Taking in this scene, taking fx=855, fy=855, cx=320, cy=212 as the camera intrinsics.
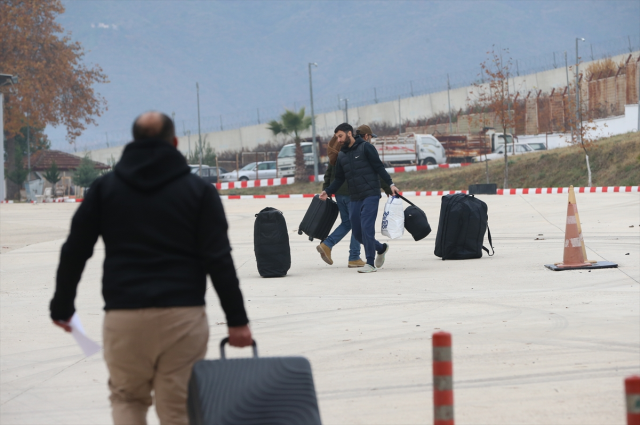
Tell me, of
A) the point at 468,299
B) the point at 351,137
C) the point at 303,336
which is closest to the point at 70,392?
the point at 303,336

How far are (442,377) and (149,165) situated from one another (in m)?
Result: 1.48

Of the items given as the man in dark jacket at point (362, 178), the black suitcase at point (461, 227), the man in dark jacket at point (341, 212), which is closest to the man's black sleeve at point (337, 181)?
the man in dark jacket at point (362, 178)

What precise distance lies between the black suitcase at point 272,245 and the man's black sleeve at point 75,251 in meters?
7.49

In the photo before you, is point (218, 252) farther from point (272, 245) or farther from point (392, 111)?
point (392, 111)

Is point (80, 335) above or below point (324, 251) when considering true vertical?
above

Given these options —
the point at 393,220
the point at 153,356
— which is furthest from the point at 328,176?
the point at 153,356

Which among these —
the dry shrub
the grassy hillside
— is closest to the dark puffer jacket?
the grassy hillside

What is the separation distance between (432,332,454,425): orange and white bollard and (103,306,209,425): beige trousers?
0.96 metres

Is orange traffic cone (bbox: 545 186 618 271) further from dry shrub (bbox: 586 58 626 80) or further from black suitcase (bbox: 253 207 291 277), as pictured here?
dry shrub (bbox: 586 58 626 80)

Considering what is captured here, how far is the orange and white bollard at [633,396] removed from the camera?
2475 millimetres

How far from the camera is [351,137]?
11234 millimetres

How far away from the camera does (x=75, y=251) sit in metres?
3.58

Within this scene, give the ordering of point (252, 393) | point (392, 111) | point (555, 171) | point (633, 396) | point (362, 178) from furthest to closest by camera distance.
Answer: point (392, 111)
point (555, 171)
point (362, 178)
point (252, 393)
point (633, 396)

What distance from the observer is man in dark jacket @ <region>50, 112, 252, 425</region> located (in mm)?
3402
